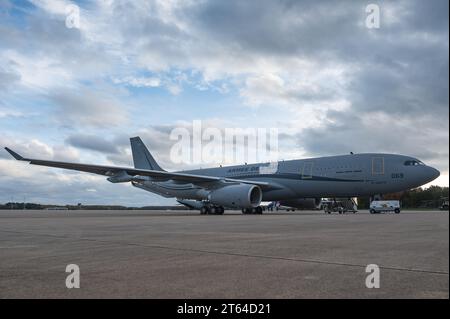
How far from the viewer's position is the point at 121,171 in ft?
87.2

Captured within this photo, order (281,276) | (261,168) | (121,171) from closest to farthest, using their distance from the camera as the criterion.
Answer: (281,276)
(121,171)
(261,168)

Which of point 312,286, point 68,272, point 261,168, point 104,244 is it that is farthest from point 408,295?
point 261,168

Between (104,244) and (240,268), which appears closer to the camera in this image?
(240,268)

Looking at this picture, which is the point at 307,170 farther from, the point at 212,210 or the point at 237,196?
the point at 212,210

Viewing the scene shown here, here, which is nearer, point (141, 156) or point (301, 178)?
point (301, 178)

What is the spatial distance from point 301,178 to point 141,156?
1804 centimetres

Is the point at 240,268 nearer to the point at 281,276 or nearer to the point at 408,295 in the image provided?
the point at 281,276

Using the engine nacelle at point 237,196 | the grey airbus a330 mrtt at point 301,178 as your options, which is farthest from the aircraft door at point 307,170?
the engine nacelle at point 237,196

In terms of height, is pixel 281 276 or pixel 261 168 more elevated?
pixel 261 168

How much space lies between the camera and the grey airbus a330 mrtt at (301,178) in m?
25.8

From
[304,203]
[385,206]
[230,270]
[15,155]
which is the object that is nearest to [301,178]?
[304,203]

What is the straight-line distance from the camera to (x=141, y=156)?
40656 millimetres
